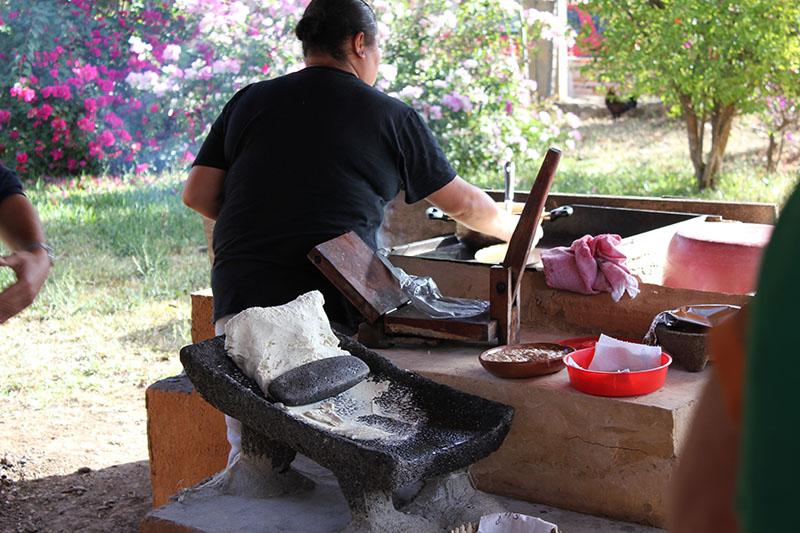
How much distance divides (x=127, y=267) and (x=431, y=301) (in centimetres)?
435

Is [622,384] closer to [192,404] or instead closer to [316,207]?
[316,207]

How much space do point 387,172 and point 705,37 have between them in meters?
5.34

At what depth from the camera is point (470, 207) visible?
3.27m

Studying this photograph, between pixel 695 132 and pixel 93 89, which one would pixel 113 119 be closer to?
pixel 93 89

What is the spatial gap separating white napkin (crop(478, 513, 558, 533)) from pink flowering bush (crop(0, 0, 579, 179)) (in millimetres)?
5680

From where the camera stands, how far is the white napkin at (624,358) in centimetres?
270

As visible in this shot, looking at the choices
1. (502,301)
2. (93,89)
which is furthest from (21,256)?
(93,89)

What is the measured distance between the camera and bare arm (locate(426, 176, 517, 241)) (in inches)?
127

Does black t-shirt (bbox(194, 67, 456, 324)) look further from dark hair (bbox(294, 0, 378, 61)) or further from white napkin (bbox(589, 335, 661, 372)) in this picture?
white napkin (bbox(589, 335, 661, 372))

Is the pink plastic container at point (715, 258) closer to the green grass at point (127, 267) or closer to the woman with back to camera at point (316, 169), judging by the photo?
the woman with back to camera at point (316, 169)

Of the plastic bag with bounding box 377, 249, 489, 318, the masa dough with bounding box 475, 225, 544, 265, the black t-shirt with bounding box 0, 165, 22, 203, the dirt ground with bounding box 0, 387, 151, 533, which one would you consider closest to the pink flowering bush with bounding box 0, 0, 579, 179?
the dirt ground with bounding box 0, 387, 151, 533

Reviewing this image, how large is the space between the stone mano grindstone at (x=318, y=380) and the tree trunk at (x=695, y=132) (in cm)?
620

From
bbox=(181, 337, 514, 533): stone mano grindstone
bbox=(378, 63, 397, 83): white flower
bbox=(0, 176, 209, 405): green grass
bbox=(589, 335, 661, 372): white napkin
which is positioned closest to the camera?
bbox=(181, 337, 514, 533): stone mano grindstone

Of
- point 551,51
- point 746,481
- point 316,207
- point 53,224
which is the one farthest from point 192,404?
point 551,51
